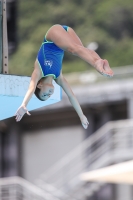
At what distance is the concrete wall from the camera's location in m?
22.7

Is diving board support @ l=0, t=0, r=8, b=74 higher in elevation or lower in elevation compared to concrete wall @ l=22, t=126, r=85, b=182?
lower

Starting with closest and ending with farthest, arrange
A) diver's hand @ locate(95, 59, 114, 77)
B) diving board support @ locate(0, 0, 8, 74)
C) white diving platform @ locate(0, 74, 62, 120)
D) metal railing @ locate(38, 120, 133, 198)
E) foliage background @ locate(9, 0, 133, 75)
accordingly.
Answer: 1. diver's hand @ locate(95, 59, 114, 77)
2. white diving platform @ locate(0, 74, 62, 120)
3. diving board support @ locate(0, 0, 8, 74)
4. metal railing @ locate(38, 120, 133, 198)
5. foliage background @ locate(9, 0, 133, 75)

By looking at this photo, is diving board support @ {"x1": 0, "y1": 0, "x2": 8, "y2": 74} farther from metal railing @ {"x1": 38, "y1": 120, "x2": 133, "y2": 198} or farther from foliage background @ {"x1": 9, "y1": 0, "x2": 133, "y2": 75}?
foliage background @ {"x1": 9, "y1": 0, "x2": 133, "y2": 75}

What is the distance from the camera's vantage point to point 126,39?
1745 inches

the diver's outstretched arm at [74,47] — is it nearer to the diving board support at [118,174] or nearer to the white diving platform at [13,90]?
the white diving platform at [13,90]

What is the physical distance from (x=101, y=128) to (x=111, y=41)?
74.0 ft

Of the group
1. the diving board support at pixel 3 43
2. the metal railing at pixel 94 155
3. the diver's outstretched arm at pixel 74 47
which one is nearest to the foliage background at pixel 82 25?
the metal railing at pixel 94 155

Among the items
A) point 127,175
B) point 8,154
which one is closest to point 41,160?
point 8,154

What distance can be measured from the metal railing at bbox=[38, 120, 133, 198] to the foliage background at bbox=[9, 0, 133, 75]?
18898 mm

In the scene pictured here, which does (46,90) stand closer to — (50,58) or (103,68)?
(50,58)

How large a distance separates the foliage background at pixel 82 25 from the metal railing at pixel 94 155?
18898 mm

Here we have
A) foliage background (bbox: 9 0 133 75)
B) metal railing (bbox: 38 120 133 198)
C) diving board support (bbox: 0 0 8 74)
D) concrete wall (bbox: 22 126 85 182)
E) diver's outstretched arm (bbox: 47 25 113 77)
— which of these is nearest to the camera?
diver's outstretched arm (bbox: 47 25 113 77)

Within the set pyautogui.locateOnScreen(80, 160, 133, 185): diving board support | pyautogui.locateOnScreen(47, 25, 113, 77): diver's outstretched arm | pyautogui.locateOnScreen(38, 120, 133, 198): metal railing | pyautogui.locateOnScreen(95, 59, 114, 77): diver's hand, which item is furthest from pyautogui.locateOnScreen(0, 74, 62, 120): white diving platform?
pyautogui.locateOnScreen(38, 120, 133, 198): metal railing

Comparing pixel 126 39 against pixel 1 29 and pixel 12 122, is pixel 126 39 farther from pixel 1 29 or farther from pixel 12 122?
pixel 1 29
